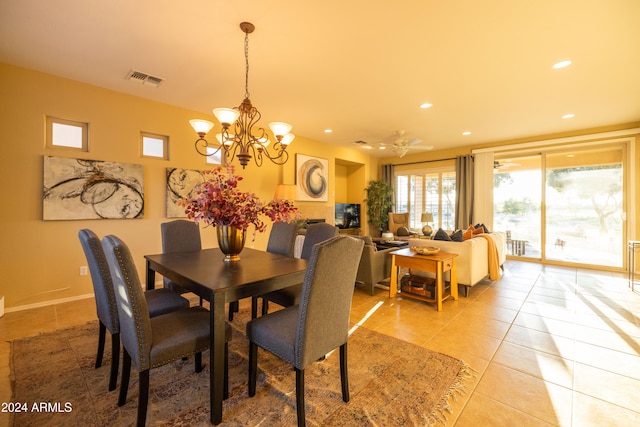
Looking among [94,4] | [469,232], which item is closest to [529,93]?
[469,232]

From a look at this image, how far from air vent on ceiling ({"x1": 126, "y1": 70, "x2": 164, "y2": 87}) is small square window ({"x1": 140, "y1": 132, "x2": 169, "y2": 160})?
0.82 m

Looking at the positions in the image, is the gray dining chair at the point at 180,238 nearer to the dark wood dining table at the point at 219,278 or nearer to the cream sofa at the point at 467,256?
the dark wood dining table at the point at 219,278

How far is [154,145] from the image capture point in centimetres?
399

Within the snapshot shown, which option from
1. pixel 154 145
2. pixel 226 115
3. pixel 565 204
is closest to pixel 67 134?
pixel 154 145

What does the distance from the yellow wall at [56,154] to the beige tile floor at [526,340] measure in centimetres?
40

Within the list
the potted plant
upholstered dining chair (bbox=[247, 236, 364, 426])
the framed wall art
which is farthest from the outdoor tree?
upholstered dining chair (bbox=[247, 236, 364, 426])

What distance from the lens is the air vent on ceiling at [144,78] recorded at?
123 inches

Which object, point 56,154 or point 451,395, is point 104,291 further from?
point 56,154

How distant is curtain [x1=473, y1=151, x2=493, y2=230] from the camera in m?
6.20

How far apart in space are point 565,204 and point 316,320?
653 cm

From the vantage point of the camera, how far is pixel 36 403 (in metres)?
1.63

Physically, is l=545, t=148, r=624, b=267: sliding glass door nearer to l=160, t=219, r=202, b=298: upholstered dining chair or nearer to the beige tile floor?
the beige tile floor

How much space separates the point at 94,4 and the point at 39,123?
1.90 m

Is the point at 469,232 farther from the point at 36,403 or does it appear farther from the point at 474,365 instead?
the point at 36,403
